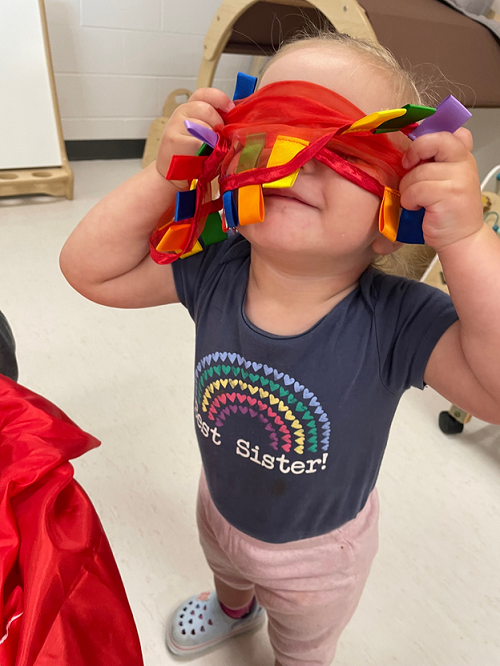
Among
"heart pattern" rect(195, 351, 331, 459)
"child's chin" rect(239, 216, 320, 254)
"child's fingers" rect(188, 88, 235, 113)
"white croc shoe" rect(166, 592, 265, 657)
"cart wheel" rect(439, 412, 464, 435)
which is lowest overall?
"cart wheel" rect(439, 412, 464, 435)

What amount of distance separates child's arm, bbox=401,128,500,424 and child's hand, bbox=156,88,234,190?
0.18m

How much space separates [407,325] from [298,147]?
19cm

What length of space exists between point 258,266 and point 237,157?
12 cm

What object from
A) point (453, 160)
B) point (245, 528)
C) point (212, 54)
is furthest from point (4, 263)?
point (453, 160)

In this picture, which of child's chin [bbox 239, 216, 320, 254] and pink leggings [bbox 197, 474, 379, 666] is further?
pink leggings [bbox 197, 474, 379, 666]

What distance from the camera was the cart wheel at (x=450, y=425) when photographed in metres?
1.27

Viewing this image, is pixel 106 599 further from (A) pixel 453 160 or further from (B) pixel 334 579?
(A) pixel 453 160

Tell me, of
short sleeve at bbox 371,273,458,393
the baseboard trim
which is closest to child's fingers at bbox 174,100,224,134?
short sleeve at bbox 371,273,458,393

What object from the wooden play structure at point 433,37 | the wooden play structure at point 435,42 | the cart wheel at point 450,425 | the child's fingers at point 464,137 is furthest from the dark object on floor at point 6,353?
the cart wheel at point 450,425

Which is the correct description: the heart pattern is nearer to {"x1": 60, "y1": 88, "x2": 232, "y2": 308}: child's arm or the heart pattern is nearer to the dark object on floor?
{"x1": 60, "y1": 88, "x2": 232, "y2": 308}: child's arm

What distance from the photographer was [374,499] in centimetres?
67

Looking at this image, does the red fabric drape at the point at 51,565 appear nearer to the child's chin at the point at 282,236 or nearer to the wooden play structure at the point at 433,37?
the child's chin at the point at 282,236

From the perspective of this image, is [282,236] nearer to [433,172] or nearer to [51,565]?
[433,172]

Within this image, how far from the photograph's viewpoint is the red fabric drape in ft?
1.34
